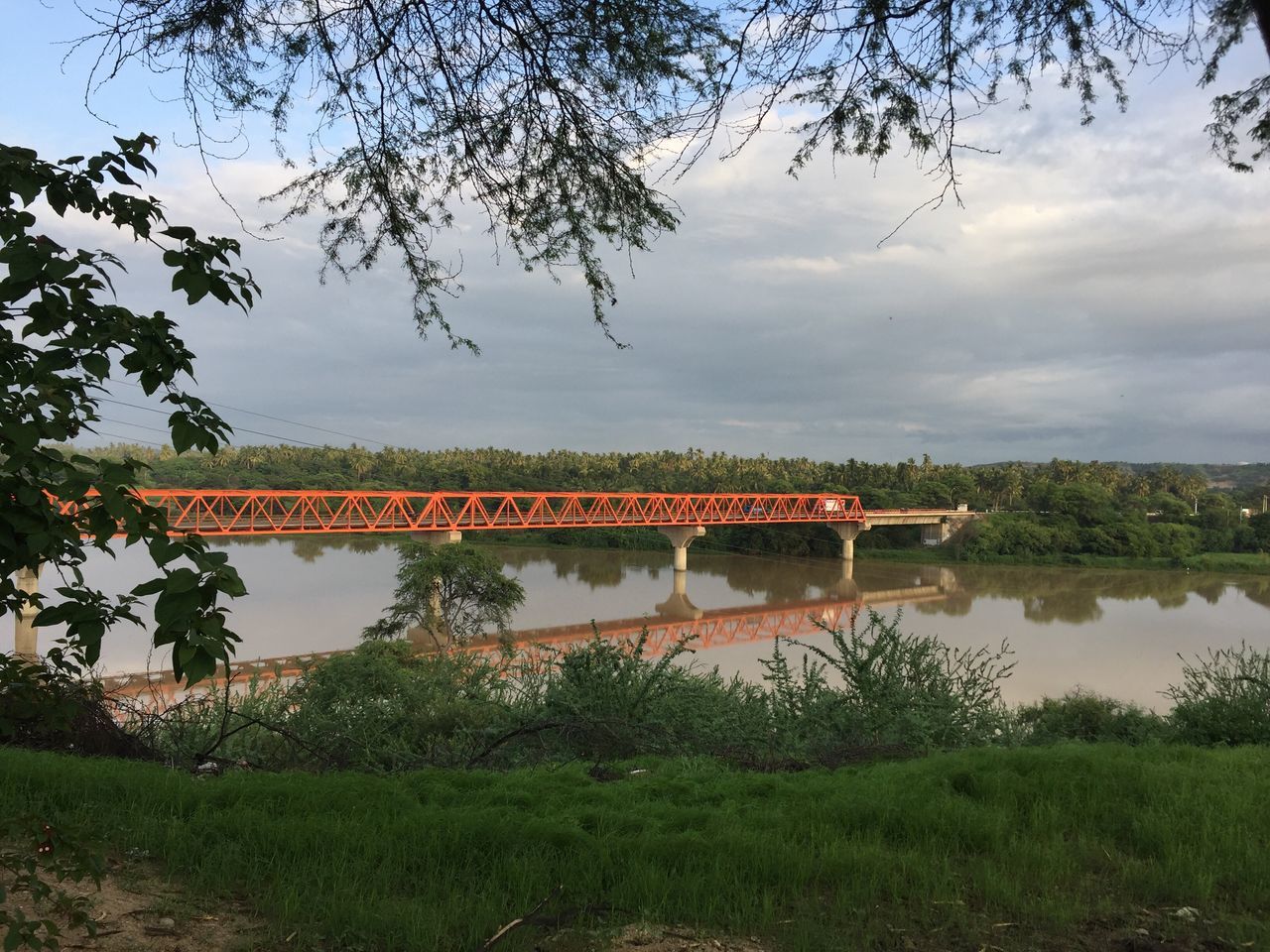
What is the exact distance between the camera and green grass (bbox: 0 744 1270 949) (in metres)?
2.63

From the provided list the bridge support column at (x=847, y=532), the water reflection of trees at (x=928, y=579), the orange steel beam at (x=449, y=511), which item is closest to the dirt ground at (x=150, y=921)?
the orange steel beam at (x=449, y=511)

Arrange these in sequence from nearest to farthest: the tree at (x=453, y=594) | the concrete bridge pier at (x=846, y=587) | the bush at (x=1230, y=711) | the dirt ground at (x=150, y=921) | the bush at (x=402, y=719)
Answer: the dirt ground at (x=150, y=921)
the bush at (x=402, y=719)
the bush at (x=1230, y=711)
the tree at (x=453, y=594)
the concrete bridge pier at (x=846, y=587)

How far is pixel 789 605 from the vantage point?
34562 millimetres

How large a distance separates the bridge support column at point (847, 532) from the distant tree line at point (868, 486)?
388 centimetres

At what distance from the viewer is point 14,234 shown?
179 cm

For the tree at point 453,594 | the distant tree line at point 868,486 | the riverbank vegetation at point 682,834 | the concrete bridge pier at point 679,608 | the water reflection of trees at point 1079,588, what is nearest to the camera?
the riverbank vegetation at point 682,834

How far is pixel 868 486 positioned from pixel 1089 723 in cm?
5655

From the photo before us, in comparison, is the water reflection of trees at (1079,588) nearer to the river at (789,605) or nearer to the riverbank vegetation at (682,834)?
the river at (789,605)

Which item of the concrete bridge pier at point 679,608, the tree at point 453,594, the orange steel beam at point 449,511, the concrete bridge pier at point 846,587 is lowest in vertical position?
the concrete bridge pier at point 679,608

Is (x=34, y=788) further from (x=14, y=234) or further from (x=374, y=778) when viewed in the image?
(x=14, y=234)

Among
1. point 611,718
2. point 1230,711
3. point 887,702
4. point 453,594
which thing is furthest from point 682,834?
point 453,594

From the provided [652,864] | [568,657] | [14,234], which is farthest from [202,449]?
[568,657]

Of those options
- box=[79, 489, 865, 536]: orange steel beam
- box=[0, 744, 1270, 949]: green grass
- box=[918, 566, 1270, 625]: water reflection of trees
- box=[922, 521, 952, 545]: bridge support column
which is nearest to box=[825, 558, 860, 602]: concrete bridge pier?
box=[79, 489, 865, 536]: orange steel beam

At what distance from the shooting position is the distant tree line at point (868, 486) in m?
47.6
